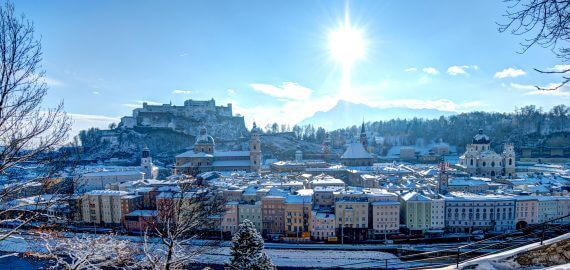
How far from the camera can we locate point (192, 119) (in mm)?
82938

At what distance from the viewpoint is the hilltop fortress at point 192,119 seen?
78812 millimetres

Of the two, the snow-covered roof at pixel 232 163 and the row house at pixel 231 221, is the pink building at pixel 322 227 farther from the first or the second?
the snow-covered roof at pixel 232 163

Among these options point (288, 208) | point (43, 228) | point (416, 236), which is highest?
point (43, 228)

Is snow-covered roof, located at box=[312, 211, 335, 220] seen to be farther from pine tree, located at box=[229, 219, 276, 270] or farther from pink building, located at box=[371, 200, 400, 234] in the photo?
pine tree, located at box=[229, 219, 276, 270]

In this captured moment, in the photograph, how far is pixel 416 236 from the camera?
24.6m

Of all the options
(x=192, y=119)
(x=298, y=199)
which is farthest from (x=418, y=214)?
(x=192, y=119)

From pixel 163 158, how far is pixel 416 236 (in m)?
55.1

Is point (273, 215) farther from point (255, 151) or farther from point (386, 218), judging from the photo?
point (255, 151)

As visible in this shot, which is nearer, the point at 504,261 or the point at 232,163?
the point at 504,261

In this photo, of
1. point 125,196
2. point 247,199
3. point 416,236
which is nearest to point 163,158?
point 125,196

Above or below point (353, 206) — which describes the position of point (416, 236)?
below

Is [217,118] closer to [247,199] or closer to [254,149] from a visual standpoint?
[254,149]

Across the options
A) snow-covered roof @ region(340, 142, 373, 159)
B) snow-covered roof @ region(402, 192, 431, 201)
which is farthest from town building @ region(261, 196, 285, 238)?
snow-covered roof @ region(340, 142, 373, 159)

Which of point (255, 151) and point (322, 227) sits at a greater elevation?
point (255, 151)
